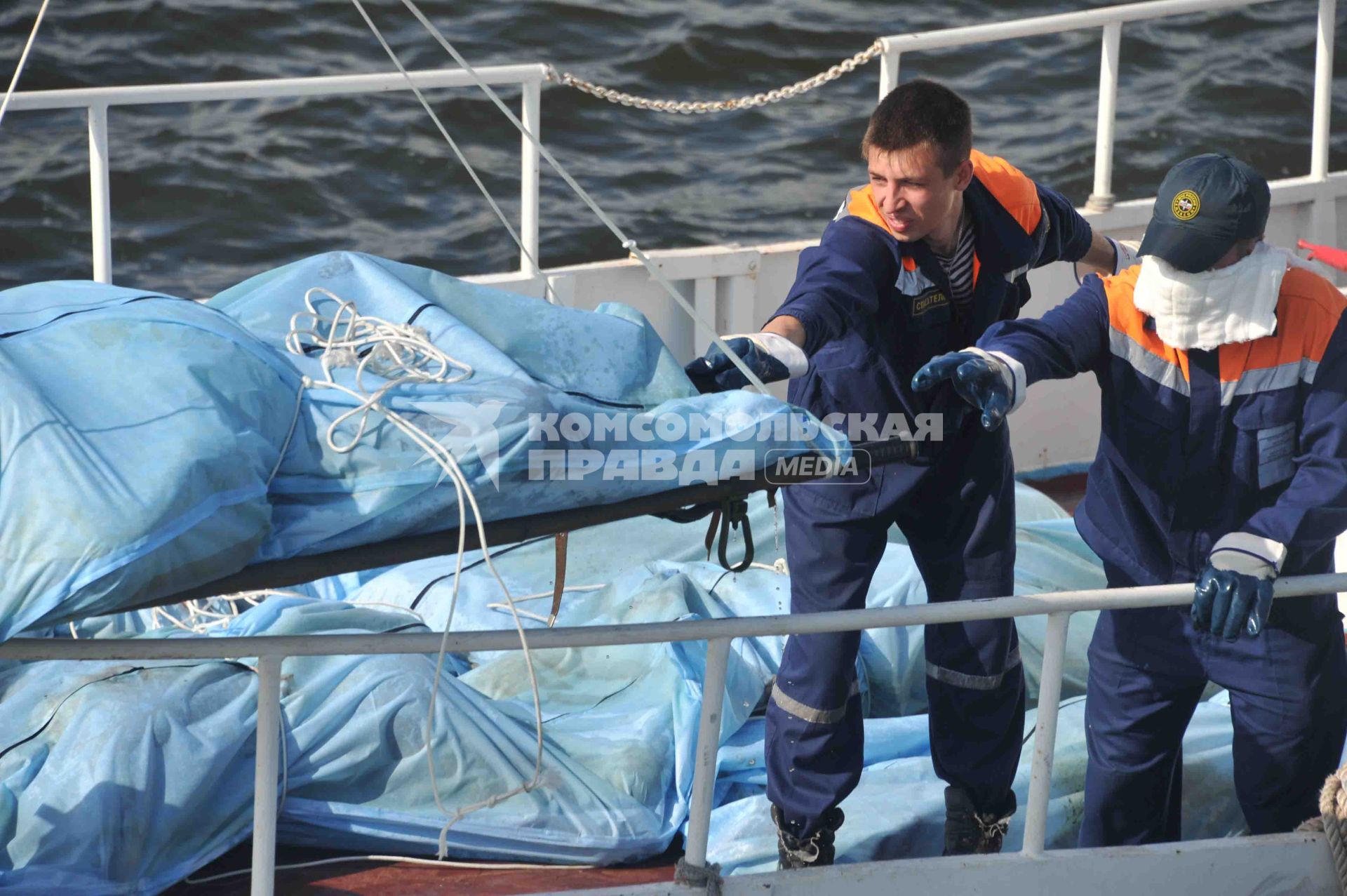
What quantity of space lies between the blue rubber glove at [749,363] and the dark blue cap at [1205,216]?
634 mm

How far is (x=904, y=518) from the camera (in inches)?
112

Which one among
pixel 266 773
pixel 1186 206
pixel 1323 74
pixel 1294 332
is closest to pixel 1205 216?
pixel 1186 206

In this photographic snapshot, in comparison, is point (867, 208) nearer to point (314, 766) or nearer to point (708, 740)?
point (708, 740)

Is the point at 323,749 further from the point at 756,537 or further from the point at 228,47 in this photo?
the point at 228,47

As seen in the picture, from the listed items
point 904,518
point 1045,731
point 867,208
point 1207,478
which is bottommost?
point 1045,731

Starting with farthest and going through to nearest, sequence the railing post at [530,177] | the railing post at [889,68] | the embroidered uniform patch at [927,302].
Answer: the railing post at [889,68], the railing post at [530,177], the embroidered uniform patch at [927,302]

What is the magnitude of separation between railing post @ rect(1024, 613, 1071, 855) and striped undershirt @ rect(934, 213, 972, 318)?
71 centimetres

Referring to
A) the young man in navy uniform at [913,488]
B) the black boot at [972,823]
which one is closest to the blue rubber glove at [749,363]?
the young man in navy uniform at [913,488]

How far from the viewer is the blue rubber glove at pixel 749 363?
7.88 ft

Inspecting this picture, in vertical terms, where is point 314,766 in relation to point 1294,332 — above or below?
below

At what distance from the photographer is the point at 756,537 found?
4.36 meters

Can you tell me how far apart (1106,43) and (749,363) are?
3.15 meters

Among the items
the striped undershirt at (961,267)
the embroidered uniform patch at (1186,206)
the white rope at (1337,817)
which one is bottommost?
the white rope at (1337,817)

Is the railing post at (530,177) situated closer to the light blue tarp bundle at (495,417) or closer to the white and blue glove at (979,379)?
the light blue tarp bundle at (495,417)
